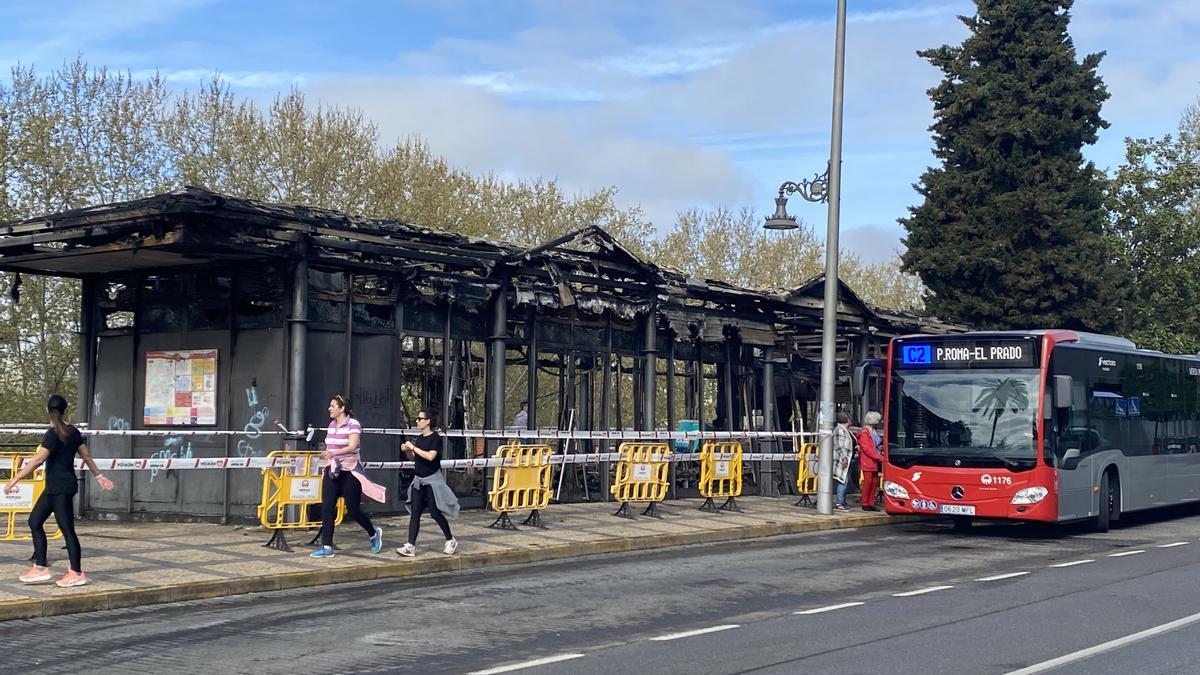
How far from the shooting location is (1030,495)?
18.8 meters

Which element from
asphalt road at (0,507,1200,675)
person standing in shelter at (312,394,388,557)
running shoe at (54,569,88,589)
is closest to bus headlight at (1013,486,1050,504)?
asphalt road at (0,507,1200,675)

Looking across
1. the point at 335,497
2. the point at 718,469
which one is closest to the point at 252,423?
the point at 335,497

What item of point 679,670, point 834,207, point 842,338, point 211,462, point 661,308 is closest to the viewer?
point 679,670

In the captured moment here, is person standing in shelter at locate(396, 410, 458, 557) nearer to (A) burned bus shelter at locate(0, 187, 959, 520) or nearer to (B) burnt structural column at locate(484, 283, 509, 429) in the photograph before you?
(A) burned bus shelter at locate(0, 187, 959, 520)

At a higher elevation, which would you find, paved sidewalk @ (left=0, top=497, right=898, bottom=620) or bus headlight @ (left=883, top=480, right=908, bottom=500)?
bus headlight @ (left=883, top=480, right=908, bottom=500)

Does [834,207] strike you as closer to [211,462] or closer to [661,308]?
[661,308]

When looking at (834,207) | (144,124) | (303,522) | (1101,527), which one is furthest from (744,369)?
(144,124)

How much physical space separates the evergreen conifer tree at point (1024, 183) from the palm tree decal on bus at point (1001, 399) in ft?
63.5

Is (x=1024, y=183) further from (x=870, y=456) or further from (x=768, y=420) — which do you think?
(x=870, y=456)

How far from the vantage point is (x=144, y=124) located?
3356cm

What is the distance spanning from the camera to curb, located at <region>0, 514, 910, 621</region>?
11247 mm

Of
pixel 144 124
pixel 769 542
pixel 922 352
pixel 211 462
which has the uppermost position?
pixel 144 124

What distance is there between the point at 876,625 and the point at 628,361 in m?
17.6

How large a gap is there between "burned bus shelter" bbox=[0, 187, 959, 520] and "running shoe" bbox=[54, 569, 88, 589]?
15.7 ft
